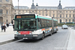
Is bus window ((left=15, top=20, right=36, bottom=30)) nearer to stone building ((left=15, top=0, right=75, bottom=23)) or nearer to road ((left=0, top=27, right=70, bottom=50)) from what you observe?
road ((left=0, top=27, right=70, bottom=50))

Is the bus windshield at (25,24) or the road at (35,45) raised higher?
the bus windshield at (25,24)

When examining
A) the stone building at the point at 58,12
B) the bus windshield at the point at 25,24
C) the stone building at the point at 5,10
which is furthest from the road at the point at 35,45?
the stone building at the point at 58,12

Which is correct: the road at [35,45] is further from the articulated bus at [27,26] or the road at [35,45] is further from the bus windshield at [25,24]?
the bus windshield at [25,24]

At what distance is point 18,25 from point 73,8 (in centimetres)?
14009

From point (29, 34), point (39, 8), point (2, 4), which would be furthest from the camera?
point (39, 8)

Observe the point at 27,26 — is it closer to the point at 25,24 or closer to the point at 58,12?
the point at 25,24

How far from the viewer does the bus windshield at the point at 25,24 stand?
13.7 m

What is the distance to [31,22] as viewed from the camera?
45.3ft

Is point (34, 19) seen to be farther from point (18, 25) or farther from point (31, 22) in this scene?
point (18, 25)

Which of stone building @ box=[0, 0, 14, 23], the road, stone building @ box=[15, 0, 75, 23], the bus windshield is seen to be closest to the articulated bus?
the bus windshield

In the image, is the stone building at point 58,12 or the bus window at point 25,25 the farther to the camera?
the stone building at point 58,12

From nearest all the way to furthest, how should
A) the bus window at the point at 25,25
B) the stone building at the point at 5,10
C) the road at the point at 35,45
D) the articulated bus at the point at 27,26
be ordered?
1. the road at the point at 35,45
2. the articulated bus at the point at 27,26
3. the bus window at the point at 25,25
4. the stone building at the point at 5,10

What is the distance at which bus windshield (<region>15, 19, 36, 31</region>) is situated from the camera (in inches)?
539

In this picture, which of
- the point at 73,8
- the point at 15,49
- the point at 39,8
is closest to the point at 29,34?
the point at 15,49
